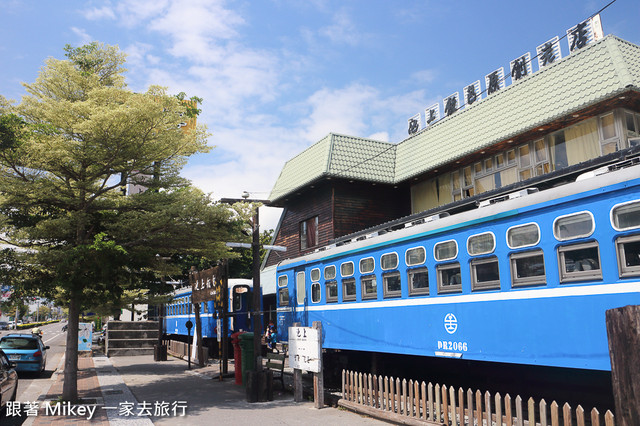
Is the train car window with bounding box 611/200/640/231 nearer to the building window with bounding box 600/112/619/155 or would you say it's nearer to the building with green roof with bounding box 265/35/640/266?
the building with green roof with bounding box 265/35/640/266

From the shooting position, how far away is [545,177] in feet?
30.6

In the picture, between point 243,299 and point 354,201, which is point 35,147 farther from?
point 243,299

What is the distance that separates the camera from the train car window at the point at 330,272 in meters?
12.6

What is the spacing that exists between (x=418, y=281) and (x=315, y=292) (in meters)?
4.35

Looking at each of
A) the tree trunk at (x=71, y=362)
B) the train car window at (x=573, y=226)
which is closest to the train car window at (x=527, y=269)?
the train car window at (x=573, y=226)

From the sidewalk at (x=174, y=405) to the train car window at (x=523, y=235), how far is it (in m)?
4.12

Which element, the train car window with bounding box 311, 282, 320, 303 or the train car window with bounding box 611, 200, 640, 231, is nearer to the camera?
the train car window with bounding box 611, 200, 640, 231

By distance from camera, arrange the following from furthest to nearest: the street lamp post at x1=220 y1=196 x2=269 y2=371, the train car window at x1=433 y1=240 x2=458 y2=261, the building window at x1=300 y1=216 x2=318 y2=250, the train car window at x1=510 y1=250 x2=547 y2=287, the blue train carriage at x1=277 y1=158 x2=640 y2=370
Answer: the building window at x1=300 y1=216 x2=318 y2=250
the street lamp post at x1=220 y1=196 x2=269 y2=371
the train car window at x1=433 y1=240 x2=458 y2=261
the train car window at x1=510 y1=250 x2=547 y2=287
the blue train carriage at x1=277 y1=158 x2=640 y2=370

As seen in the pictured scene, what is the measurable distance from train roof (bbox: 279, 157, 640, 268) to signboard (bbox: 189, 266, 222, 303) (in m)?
5.48

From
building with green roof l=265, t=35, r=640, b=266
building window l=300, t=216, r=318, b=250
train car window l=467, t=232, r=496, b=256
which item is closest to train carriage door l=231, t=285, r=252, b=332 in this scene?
building with green roof l=265, t=35, r=640, b=266

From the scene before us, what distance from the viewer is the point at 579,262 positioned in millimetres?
6773

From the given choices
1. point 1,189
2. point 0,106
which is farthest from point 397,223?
point 0,106

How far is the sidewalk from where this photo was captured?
10016 mm

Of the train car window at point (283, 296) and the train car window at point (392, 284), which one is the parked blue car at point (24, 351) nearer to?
the train car window at point (283, 296)
